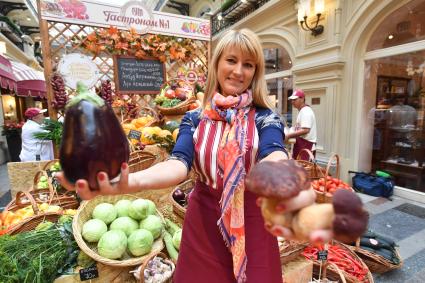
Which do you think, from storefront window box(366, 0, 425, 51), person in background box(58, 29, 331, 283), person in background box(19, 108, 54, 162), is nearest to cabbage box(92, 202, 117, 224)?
person in background box(58, 29, 331, 283)

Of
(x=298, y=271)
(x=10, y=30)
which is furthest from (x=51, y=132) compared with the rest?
(x=10, y=30)

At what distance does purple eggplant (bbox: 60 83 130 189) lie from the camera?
621 mm

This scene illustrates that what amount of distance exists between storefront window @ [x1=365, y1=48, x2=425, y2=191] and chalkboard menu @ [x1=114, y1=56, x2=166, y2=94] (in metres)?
3.76

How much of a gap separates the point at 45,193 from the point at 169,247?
1436 mm

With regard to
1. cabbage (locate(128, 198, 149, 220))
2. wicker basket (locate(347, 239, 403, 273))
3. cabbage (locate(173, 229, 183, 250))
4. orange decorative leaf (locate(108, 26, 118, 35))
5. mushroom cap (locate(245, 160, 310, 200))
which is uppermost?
orange decorative leaf (locate(108, 26, 118, 35))

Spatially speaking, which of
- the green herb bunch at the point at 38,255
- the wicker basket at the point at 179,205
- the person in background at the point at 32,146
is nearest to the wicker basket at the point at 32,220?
the green herb bunch at the point at 38,255

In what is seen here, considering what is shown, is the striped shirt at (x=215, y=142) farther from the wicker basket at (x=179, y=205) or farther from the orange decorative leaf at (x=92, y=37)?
the orange decorative leaf at (x=92, y=37)

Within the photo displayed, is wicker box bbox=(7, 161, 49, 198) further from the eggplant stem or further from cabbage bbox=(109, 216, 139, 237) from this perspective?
the eggplant stem

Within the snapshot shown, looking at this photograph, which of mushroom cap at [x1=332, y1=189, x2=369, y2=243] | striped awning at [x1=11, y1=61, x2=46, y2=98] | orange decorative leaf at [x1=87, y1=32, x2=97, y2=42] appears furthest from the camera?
striped awning at [x1=11, y1=61, x2=46, y2=98]

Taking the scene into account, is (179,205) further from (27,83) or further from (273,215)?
(27,83)

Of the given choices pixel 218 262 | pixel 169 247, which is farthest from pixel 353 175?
pixel 218 262

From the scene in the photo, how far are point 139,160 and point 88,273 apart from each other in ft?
3.03

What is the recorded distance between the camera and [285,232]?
0.50m

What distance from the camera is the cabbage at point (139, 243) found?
1.60 metres
